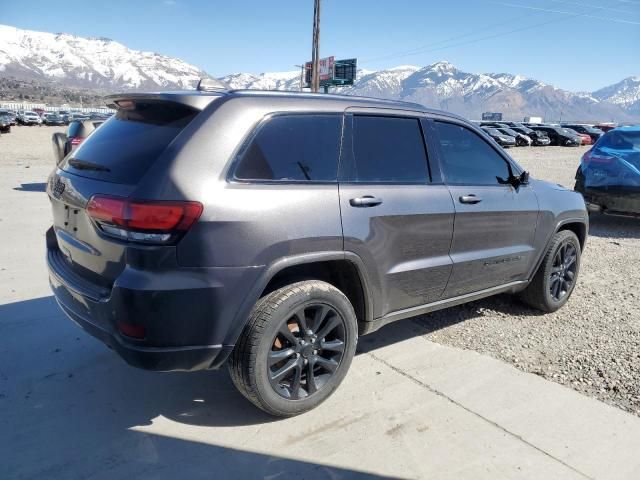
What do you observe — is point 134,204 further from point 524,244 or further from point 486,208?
point 524,244

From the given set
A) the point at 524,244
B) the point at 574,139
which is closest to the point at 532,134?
the point at 574,139

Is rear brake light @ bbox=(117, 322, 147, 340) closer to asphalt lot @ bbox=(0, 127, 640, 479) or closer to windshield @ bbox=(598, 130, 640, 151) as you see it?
asphalt lot @ bbox=(0, 127, 640, 479)

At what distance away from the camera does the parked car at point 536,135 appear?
1523 inches

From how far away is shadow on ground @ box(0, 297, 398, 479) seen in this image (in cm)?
253

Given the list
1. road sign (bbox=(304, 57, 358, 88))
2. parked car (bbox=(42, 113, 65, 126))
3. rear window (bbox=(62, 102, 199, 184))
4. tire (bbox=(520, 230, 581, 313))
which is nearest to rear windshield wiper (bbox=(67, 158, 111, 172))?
rear window (bbox=(62, 102, 199, 184))

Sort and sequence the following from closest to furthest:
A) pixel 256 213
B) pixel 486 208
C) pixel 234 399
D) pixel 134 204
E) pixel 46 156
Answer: pixel 134 204, pixel 256 213, pixel 234 399, pixel 486 208, pixel 46 156

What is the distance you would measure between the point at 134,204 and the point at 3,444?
56.8 inches

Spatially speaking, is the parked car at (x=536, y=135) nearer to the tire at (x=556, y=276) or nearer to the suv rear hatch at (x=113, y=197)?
the tire at (x=556, y=276)

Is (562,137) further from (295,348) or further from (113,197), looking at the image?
(113,197)

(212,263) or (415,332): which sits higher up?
(212,263)

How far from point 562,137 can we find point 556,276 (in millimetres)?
39395

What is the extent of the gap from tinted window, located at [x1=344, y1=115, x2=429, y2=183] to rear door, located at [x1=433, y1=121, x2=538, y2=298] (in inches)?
A: 8.8

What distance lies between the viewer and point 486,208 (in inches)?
151

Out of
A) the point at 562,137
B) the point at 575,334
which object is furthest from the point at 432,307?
the point at 562,137
